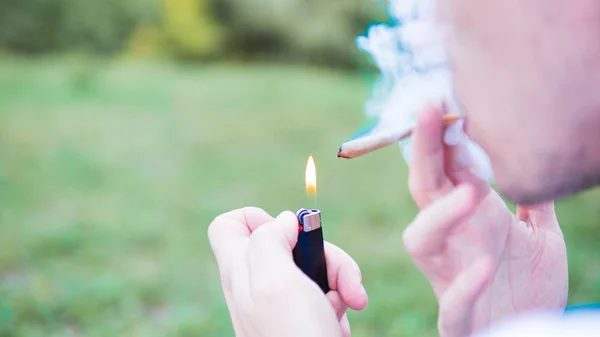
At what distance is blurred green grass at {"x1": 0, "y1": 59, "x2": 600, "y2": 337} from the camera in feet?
6.66

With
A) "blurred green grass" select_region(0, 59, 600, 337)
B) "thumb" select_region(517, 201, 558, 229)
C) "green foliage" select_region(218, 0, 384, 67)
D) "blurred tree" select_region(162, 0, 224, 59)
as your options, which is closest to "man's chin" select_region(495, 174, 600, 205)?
"thumb" select_region(517, 201, 558, 229)

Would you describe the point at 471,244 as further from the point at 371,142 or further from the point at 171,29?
the point at 171,29

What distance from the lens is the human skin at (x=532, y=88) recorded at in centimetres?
51

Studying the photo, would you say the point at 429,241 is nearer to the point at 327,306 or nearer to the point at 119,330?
the point at 327,306

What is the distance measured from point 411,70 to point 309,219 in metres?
0.19

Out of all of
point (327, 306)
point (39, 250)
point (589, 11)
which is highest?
point (39, 250)

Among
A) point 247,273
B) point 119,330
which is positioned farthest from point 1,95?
point 247,273

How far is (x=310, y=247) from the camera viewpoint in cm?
69

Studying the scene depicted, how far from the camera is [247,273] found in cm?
64

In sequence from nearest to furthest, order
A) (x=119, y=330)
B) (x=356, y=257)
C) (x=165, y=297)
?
(x=119, y=330) → (x=165, y=297) → (x=356, y=257)

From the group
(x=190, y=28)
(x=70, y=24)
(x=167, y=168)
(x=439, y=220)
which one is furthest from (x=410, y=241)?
(x=70, y=24)

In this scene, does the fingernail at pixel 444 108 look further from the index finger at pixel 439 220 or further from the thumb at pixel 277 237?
the thumb at pixel 277 237

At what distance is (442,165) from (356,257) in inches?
68.8

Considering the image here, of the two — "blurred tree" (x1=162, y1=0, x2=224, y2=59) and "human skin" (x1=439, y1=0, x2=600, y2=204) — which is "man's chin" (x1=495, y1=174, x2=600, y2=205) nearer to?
"human skin" (x1=439, y1=0, x2=600, y2=204)
